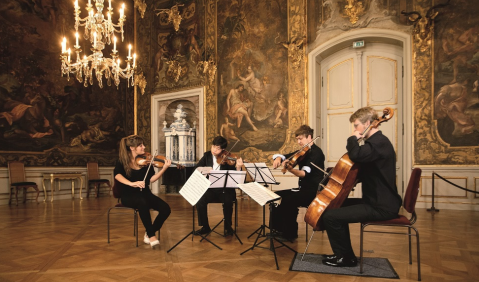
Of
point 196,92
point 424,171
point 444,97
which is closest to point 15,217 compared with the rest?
point 196,92

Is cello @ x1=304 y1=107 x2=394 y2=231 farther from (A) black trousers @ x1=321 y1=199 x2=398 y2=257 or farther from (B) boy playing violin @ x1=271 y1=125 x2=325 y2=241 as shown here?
(B) boy playing violin @ x1=271 y1=125 x2=325 y2=241

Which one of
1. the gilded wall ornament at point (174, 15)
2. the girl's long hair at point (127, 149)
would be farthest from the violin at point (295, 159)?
the gilded wall ornament at point (174, 15)

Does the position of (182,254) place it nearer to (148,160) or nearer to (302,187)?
(148,160)

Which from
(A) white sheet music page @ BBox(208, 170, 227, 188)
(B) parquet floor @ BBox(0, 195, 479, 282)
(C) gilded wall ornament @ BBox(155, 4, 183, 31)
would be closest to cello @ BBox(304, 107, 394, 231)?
(B) parquet floor @ BBox(0, 195, 479, 282)

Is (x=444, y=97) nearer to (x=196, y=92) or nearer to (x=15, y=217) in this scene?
(x=196, y=92)

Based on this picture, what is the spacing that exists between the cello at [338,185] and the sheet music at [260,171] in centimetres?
118

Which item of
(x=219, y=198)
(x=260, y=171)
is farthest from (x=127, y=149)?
(x=260, y=171)

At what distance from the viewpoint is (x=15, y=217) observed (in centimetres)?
663

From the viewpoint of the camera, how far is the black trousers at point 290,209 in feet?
14.2

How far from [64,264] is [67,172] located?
7527mm

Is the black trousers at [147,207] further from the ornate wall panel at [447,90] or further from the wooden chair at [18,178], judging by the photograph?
the wooden chair at [18,178]

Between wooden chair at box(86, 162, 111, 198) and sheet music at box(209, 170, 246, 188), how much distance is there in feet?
24.2

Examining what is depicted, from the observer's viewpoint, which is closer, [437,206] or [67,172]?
[437,206]

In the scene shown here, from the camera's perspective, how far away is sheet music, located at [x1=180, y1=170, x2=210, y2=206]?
3.58 metres
